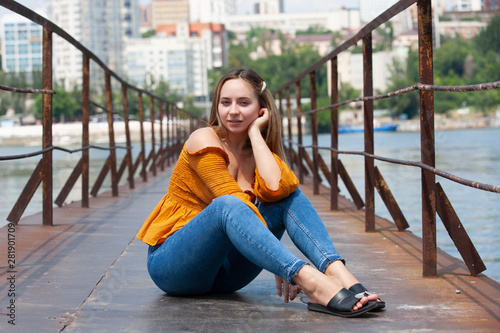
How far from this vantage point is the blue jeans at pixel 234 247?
6.76 feet

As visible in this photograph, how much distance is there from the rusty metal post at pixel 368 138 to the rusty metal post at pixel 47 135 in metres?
1.53

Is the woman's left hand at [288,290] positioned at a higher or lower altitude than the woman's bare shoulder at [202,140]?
lower

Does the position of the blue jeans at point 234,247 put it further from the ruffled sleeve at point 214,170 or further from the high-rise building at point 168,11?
the high-rise building at point 168,11

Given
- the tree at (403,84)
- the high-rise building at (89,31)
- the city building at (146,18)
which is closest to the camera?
the tree at (403,84)

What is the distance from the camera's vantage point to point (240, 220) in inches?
Result: 81.7

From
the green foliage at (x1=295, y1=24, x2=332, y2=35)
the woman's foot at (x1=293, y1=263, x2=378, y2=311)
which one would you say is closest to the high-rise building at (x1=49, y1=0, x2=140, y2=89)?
the green foliage at (x1=295, y1=24, x2=332, y2=35)

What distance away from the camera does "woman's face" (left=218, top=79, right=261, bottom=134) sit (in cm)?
240

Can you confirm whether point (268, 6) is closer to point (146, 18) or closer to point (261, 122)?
point (146, 18)

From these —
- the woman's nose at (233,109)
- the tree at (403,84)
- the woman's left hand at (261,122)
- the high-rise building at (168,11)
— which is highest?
the high-rise building at (168,11)

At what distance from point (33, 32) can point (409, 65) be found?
72.2m

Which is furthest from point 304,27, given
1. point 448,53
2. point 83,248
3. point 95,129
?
point 83,248

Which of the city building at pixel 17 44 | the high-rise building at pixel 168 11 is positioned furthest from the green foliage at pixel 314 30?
the city building at pixel 17 44

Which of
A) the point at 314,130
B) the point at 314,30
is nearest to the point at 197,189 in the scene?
the point at 314,130

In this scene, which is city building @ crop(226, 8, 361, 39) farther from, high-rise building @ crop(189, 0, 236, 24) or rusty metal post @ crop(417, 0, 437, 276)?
rusty metal post @ crop(417, 0, 437, 276)
